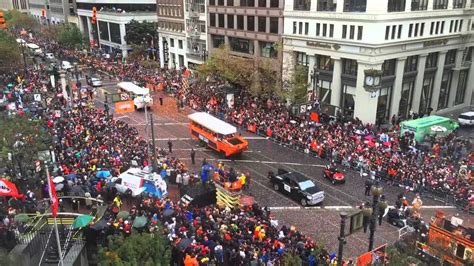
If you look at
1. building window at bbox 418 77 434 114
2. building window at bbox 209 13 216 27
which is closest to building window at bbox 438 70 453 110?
building window at bbox 418 77 434 114

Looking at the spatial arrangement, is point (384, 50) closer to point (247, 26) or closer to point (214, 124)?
point (214, 124)

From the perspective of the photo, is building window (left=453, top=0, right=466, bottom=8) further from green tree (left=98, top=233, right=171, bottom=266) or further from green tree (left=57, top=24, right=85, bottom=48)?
green tree (left=57, top=24, right=85, bottom=48)

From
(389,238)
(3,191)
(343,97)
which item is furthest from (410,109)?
→ (3,191)

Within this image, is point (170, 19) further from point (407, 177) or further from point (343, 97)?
point (407, 177)

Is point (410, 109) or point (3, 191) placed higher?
point (3, 191)

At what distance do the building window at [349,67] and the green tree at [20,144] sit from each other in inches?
1159

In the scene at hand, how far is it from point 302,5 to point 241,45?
13.4 meters

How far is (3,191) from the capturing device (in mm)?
19859

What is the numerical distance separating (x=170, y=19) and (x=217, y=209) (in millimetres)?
57164

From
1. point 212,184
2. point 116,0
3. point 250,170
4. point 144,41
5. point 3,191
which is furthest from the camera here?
point 116,0

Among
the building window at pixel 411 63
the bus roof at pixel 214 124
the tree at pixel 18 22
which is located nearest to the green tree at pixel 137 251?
the bus roof at pixel 214 124

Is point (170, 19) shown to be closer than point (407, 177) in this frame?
No

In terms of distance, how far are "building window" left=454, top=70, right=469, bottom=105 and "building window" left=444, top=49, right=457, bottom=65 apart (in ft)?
7.81

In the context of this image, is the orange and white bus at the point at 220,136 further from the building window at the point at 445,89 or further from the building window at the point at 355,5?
the building window at the point at 445,89
